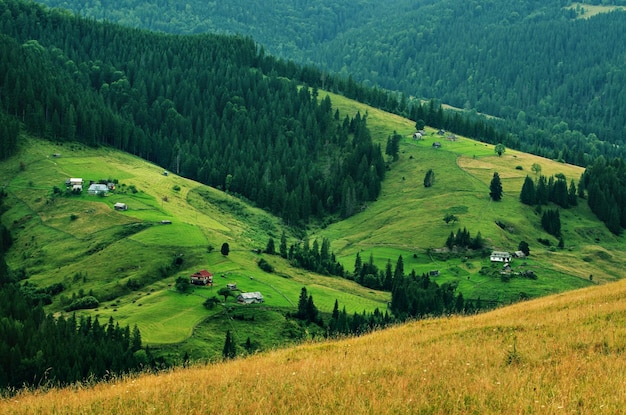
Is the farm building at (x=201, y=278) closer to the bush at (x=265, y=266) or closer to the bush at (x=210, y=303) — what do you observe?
the bush at (x=210, y=303)

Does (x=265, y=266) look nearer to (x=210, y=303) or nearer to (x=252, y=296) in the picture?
(x=252, y=296)

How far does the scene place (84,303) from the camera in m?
136

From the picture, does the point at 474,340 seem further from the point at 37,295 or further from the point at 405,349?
the point at 37,295

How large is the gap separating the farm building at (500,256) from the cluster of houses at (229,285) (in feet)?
260

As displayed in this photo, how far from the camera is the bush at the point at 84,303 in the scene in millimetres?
136000

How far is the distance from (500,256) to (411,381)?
175772mm

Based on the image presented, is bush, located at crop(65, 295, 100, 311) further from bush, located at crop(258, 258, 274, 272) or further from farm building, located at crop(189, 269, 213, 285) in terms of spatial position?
bush, located at crop(258, 258, 274, 272)

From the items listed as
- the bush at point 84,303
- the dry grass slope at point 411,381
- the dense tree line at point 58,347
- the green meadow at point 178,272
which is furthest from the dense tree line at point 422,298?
the dry grass slope at point 411,381

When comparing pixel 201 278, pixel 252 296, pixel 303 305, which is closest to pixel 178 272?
pixel 201 278

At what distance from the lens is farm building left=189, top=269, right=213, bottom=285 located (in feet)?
481

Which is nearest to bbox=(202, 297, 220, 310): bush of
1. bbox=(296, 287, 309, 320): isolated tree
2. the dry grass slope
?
bbox=(296, 287, 309, 320): isolated tree

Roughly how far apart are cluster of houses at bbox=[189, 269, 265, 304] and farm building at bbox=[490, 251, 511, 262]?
79.3m

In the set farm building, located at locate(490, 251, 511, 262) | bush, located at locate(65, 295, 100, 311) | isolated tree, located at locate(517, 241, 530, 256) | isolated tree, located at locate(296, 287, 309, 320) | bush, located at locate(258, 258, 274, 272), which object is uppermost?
isolated tree, located at locate(517, 241, 530, 256)

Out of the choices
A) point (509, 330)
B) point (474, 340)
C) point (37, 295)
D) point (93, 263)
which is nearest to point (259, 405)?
point (474, 340)
